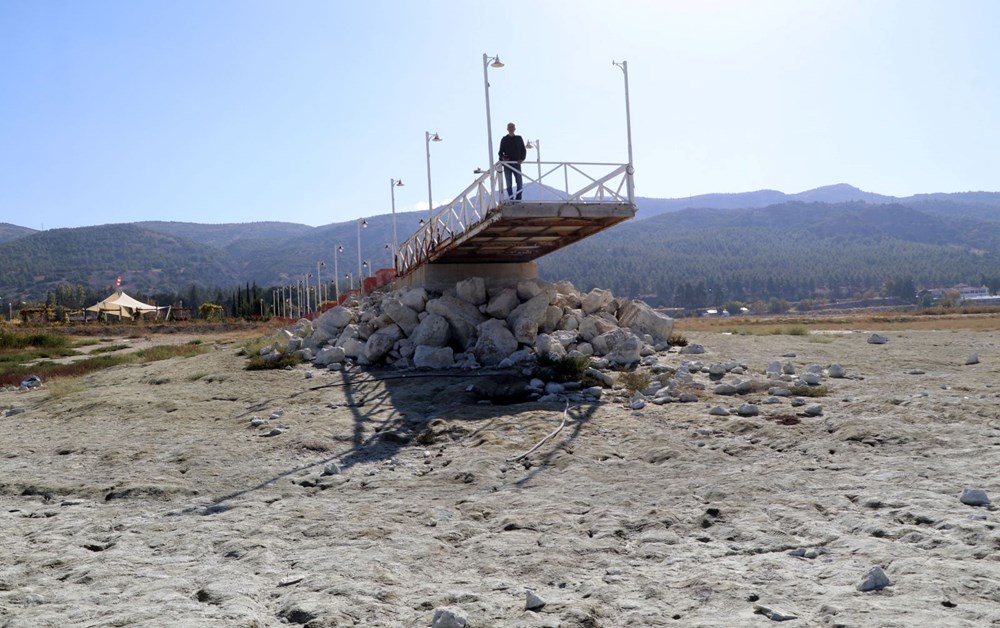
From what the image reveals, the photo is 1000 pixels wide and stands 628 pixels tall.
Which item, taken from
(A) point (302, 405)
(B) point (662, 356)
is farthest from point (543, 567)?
(B) point (662, 356)

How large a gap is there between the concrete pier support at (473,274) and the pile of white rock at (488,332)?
61cm

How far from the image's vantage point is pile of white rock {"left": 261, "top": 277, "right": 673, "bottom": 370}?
17.3 metres

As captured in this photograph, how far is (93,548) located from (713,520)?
5798mm

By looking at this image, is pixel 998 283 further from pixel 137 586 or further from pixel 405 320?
pixel 137 586

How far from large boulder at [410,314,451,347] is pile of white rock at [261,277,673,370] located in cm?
2

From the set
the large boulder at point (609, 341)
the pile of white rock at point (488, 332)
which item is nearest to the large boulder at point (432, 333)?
the pile of white rock at point (488, 332)

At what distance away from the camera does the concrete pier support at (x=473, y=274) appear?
69.0 feet

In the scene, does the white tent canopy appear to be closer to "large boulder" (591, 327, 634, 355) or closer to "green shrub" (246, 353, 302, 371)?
"green shrub" (246, 353, 302, 371)

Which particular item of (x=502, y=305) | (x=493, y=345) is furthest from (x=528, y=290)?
(x=493, y=345)

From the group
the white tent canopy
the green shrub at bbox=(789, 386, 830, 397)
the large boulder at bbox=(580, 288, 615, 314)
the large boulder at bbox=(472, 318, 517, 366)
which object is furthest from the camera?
the white tent canopy

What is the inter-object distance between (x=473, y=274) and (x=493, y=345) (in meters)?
4.37

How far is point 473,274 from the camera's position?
70.5ft

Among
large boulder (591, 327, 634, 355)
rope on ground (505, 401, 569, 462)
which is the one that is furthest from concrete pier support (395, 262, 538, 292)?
rope on ground (505, 401, 569, 462)

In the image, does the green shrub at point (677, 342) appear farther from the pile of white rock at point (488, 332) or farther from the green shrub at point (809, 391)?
the green shrub at point (809, 391)
